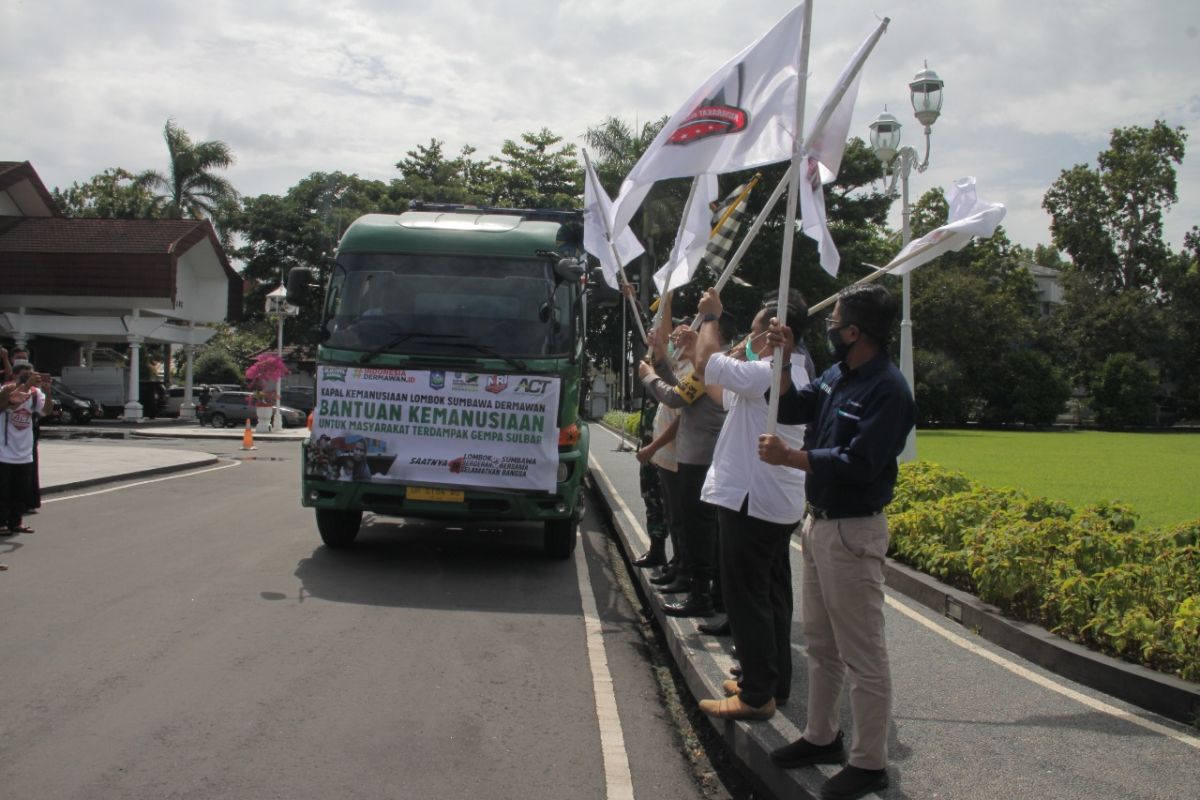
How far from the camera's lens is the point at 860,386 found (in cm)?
379

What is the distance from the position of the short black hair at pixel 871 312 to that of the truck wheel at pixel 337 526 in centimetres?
651

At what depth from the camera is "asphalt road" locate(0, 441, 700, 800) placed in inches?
166

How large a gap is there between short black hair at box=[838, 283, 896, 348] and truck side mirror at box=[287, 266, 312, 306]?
267 inches

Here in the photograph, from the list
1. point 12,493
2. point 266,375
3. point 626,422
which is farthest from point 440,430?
point 266,375

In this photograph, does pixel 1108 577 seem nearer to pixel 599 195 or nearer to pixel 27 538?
pixel 599 195

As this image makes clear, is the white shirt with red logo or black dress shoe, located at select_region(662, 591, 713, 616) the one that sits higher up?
the white shirt with red logo

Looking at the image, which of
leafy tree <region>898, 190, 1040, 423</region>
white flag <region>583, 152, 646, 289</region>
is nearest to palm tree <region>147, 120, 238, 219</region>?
leafy tree <region>898, 190, 1040, 423</region>

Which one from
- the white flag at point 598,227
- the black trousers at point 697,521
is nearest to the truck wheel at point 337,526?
the white flag at point 598,227

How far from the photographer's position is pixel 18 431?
10211mm

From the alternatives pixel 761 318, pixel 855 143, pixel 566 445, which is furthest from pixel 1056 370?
pixel 761 318

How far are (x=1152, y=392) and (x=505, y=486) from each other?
53372mm

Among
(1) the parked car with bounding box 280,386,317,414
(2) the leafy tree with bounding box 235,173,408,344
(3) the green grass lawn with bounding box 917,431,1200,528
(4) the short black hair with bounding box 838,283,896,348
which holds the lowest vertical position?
(3) the green grass lawn with bounding box 917,431,1200,528

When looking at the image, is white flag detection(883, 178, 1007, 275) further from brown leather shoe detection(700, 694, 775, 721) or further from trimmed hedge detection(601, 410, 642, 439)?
trimmed hedge detection(601, 410, 642, 439)

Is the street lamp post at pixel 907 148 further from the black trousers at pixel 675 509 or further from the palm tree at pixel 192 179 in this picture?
the palm tree at pixel 192 179
